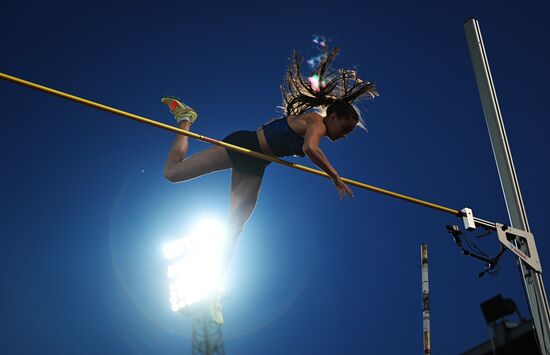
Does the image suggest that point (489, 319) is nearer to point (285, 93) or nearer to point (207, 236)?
point (285, 93)

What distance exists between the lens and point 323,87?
5355 millimetres

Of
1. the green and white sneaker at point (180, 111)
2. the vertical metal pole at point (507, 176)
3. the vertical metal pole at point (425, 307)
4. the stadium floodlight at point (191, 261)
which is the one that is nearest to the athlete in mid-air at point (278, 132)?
the green and white sneaker at point (180, 111)

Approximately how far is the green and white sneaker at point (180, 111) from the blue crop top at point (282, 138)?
655 millimetres

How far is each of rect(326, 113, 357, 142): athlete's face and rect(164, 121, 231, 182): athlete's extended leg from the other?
2.90ft

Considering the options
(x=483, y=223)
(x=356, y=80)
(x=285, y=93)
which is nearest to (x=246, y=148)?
(x=285, y=93)

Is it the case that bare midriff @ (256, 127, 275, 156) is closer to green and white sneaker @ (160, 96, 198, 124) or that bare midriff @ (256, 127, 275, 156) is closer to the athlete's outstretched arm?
the athlete's outstretched arm

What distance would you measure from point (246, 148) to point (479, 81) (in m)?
2.86

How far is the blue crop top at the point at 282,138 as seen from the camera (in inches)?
202

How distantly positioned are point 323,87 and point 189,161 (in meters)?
1.31

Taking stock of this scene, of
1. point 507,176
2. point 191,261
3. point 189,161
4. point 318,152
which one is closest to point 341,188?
point 318,152

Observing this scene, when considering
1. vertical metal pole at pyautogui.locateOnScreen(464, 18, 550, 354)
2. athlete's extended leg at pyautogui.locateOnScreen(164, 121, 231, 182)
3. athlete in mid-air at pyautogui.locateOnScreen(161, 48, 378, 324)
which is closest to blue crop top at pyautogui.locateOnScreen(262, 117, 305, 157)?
athlete in mid-air at pyautogui.locateOnScreen(161, 48, 378, 324)

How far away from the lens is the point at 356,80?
17.6 feet

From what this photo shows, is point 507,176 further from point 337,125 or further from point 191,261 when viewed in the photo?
point 191,261

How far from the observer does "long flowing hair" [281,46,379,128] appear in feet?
17.5
